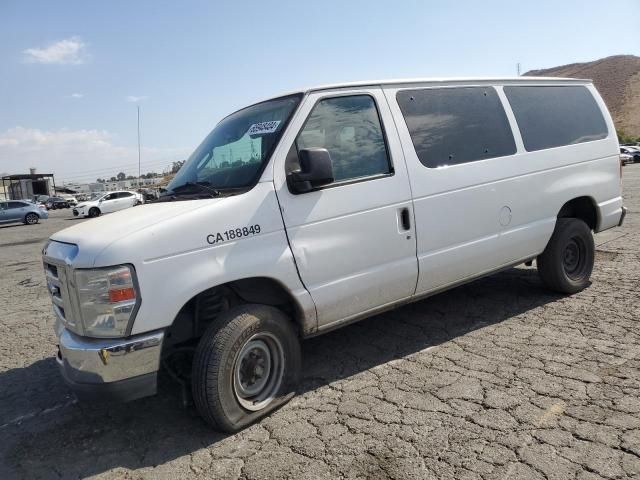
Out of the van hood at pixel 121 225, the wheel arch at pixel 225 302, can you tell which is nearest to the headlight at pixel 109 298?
the van hood at pixel 121 225

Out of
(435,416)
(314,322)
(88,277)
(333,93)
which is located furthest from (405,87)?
(88,277)

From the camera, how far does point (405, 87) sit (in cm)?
404

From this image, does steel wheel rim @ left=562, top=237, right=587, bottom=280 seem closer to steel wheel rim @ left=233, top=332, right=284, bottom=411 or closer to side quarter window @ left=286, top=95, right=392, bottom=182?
side quarter window @ left=286, top=95, right=392, bottom=182

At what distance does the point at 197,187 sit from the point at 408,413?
7.09 feet

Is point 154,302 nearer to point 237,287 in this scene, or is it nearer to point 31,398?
point 237,287

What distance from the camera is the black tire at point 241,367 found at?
2.98 metres

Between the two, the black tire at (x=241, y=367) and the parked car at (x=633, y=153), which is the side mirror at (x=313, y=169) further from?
the parked car at (x=633, y=153)

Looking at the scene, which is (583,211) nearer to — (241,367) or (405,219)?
(405,219)

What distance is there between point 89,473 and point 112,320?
0.93 metres

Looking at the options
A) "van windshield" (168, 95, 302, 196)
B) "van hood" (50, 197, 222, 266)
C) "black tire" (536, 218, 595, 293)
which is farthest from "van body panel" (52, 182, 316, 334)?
"black tire" (536, 218, 595, 293)

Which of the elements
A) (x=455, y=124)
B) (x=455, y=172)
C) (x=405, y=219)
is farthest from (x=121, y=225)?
(x=455, y=124)

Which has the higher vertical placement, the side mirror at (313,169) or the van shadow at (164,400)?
the side mirror at (313,169)

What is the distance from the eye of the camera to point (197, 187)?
3.64 m

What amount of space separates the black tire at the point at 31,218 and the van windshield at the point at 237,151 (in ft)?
99.1
